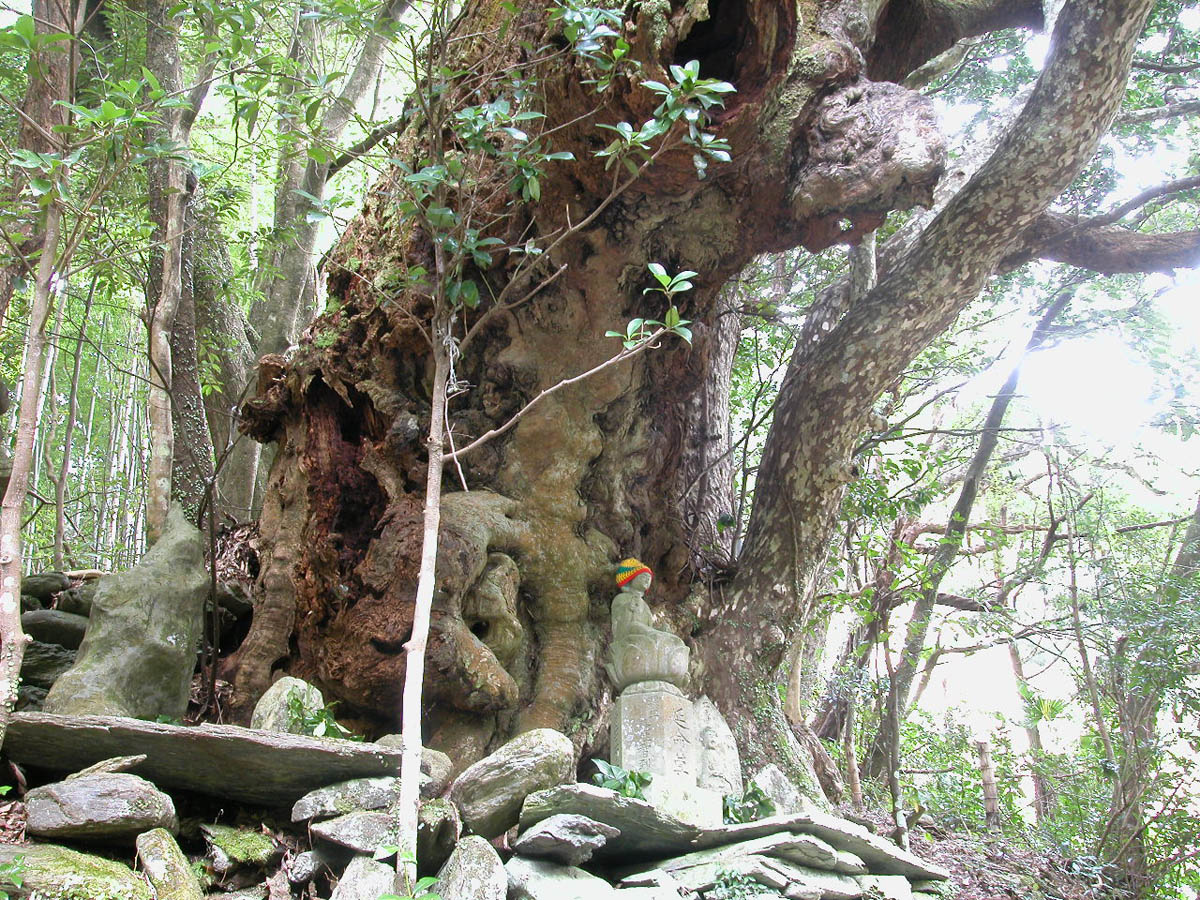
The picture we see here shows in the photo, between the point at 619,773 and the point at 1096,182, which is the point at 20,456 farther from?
the point at 1096,182

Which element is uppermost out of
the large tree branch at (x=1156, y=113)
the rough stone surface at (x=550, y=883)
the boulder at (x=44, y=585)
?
the large tree branch at (x=1156, y=113)

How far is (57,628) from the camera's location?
14.6ft

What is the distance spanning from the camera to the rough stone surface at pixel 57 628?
14.5 feet

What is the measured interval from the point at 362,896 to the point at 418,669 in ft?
2.10

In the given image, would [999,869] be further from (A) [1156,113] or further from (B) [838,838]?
(A) [1156,113]

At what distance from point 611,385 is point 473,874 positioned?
265 cm

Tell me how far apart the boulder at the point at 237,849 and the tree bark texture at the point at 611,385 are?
1.00 meters

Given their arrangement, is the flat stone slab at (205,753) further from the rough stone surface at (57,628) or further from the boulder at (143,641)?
the rough stone surface at (57,628)

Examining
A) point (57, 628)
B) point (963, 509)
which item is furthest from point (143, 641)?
point (963, 509)

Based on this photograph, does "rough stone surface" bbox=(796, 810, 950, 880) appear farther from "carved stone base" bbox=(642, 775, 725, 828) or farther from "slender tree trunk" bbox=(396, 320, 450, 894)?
"slender tree trunk" bbox=(396, 320, 450, 894)

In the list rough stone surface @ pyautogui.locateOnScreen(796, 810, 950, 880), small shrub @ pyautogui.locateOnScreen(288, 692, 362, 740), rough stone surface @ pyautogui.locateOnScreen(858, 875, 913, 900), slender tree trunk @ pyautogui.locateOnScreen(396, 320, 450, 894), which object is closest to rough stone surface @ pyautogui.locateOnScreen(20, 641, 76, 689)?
small shrub @ pyautogui.locateOnScreen(288, 692, 362, 740)

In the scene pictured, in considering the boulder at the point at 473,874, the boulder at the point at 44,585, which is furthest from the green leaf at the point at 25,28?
the boulder at the point at 44,585

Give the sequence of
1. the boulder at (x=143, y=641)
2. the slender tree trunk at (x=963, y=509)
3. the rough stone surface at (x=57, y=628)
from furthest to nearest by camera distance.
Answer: the slender tree trunk at (x=963, y=509) → the rough stone surface at (x=57, y=628) → the boulder at (x=143, y=641)

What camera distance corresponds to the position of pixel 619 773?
141 inches
